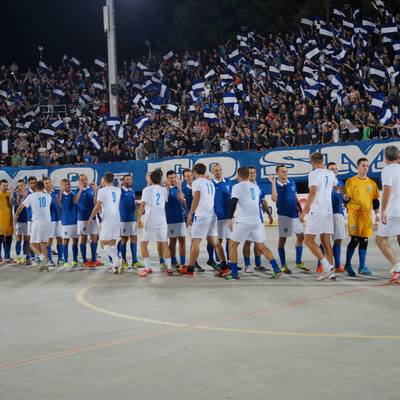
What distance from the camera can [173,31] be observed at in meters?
66.0

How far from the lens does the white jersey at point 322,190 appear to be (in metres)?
13.3

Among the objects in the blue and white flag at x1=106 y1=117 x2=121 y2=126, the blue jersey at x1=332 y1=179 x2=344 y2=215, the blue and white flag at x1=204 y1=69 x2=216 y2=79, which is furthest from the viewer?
the blue and white flag at x1=204 y1=69 x2=216 y2=79

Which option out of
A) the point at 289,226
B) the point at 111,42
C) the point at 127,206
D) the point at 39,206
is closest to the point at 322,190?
the point at 289,226

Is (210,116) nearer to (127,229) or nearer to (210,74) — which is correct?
(210,74)

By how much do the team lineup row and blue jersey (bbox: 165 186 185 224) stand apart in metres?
0.02

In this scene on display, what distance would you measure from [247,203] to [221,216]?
1794 mm

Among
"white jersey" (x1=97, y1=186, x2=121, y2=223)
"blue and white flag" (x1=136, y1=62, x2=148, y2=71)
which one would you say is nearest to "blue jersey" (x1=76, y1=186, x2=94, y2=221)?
"white jersey" (x1=97, y1=186, x2=121, y2=223)

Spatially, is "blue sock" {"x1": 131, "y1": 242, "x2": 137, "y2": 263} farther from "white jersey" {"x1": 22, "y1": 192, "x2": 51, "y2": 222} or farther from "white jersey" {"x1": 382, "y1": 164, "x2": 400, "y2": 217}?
"white jersey" {"x1": 382, "y1": 164, "x2": 400, "y2": 217}

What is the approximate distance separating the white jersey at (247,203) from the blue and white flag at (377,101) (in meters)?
14.6

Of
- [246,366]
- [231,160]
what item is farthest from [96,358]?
[231,160]

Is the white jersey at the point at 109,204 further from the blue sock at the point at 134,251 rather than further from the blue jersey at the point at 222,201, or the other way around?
the blue jersey at the point at 222,201

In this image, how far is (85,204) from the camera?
1755 centimetres

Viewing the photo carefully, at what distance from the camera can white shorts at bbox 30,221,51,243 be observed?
17.1 m

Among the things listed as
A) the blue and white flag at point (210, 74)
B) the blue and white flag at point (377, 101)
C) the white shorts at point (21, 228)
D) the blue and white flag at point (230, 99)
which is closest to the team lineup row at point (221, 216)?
the white shorts at point (21, 228)
